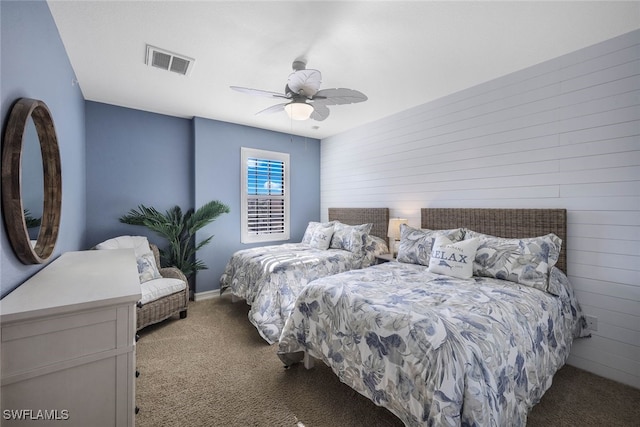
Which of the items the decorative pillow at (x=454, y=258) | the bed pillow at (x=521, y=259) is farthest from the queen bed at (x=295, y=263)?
the bed pillow at (x=521, y=259)

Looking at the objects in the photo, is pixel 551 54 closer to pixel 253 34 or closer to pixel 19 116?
pixel 253 34

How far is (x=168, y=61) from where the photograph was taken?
2383mm

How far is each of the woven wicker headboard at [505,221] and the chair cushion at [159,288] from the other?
9.95ft

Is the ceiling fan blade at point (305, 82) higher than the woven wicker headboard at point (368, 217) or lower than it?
higher

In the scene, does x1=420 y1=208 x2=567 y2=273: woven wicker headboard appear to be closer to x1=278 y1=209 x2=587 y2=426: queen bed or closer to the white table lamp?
x1=278 y1=209 x2=587 y2=426: queen bed

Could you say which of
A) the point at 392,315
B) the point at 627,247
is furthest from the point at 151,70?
the point at 627,247

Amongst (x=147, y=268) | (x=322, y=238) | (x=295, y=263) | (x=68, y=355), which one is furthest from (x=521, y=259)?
(x=147, y=268)

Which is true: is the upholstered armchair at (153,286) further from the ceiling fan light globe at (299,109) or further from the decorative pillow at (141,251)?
the ceiling fan light globe at (299,109)

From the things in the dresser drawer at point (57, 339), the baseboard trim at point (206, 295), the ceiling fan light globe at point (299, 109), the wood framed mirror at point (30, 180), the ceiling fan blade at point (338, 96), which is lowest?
the baseboard trim at point (206, 295)

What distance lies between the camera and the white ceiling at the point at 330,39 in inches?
70.4

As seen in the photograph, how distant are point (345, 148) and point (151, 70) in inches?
117

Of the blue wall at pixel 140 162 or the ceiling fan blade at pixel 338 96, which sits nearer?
the blue wall at pixel 140 162

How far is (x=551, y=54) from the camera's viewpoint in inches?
91.0

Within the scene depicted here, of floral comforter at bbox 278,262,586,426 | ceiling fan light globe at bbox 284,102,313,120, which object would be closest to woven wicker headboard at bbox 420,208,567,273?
floral comforter at bbox 278,262,586,426
